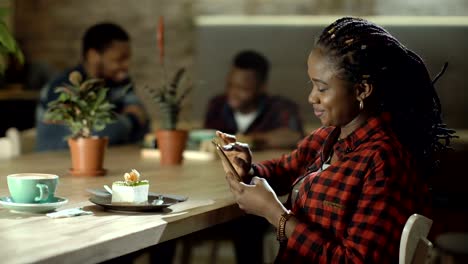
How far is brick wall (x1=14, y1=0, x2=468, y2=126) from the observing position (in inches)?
222

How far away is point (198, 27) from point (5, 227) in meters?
4.26

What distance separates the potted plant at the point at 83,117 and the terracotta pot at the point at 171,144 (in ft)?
1.40

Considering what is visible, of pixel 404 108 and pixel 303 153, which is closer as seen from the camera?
pixel 404 108

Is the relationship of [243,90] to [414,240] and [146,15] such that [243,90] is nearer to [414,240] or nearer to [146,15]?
[146,15]

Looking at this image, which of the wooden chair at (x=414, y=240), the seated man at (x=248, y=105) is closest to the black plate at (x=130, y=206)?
the wooden chair at (x=414, y=240)

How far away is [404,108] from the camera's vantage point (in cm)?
202

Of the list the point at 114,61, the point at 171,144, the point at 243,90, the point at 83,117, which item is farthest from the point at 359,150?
the point at 243,90

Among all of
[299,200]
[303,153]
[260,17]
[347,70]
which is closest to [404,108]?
[347,70]

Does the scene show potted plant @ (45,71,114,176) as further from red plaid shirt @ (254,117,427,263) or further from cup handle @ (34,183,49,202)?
red plaid shirt @ (254,117,427,263)

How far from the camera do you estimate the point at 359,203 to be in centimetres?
184

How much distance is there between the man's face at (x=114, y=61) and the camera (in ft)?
13.9

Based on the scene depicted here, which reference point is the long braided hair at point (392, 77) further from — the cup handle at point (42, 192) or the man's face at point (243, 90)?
the man's face at point (243, 90)

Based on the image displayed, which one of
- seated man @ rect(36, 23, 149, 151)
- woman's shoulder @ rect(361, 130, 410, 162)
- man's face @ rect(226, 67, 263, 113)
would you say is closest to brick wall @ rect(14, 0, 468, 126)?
man's face @ rect(226, 67, 263, 113)

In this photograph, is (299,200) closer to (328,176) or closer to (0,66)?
(328,176)
